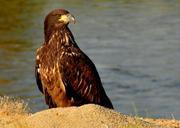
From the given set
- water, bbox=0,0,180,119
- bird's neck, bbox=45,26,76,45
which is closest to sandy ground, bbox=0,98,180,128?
bird's neck, bbox=45,26,76,45

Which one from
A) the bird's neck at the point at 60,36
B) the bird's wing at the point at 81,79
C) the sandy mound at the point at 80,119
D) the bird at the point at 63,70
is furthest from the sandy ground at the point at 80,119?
the bird's neck at the point at 60,36

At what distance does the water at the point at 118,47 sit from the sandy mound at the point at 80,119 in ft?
23.5

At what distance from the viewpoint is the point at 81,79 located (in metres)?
10.1

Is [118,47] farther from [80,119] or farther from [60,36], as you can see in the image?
[80,119]

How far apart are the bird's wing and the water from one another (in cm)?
611

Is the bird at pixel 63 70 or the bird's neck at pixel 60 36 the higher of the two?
the bird's neck at pixel 60 36

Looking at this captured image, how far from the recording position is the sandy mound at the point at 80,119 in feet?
28.7

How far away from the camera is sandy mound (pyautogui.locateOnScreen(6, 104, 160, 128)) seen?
8742 millimetres

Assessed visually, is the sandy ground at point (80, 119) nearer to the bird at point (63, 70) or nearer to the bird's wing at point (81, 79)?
the bird at point (63, 70)

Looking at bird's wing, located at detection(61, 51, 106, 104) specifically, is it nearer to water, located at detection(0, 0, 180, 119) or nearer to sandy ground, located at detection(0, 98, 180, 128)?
sandy ground, located at detection(0, 98, 180, 128)

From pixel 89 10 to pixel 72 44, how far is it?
75.3ft

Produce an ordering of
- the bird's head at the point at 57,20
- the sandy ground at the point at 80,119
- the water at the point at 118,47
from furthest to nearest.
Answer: the water at the point at 118,47, the bird's head at the point at 57,20, the sandy ground at the point at 80,119

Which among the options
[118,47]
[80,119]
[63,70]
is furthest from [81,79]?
[118,47]

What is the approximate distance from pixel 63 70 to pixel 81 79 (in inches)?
17.2
